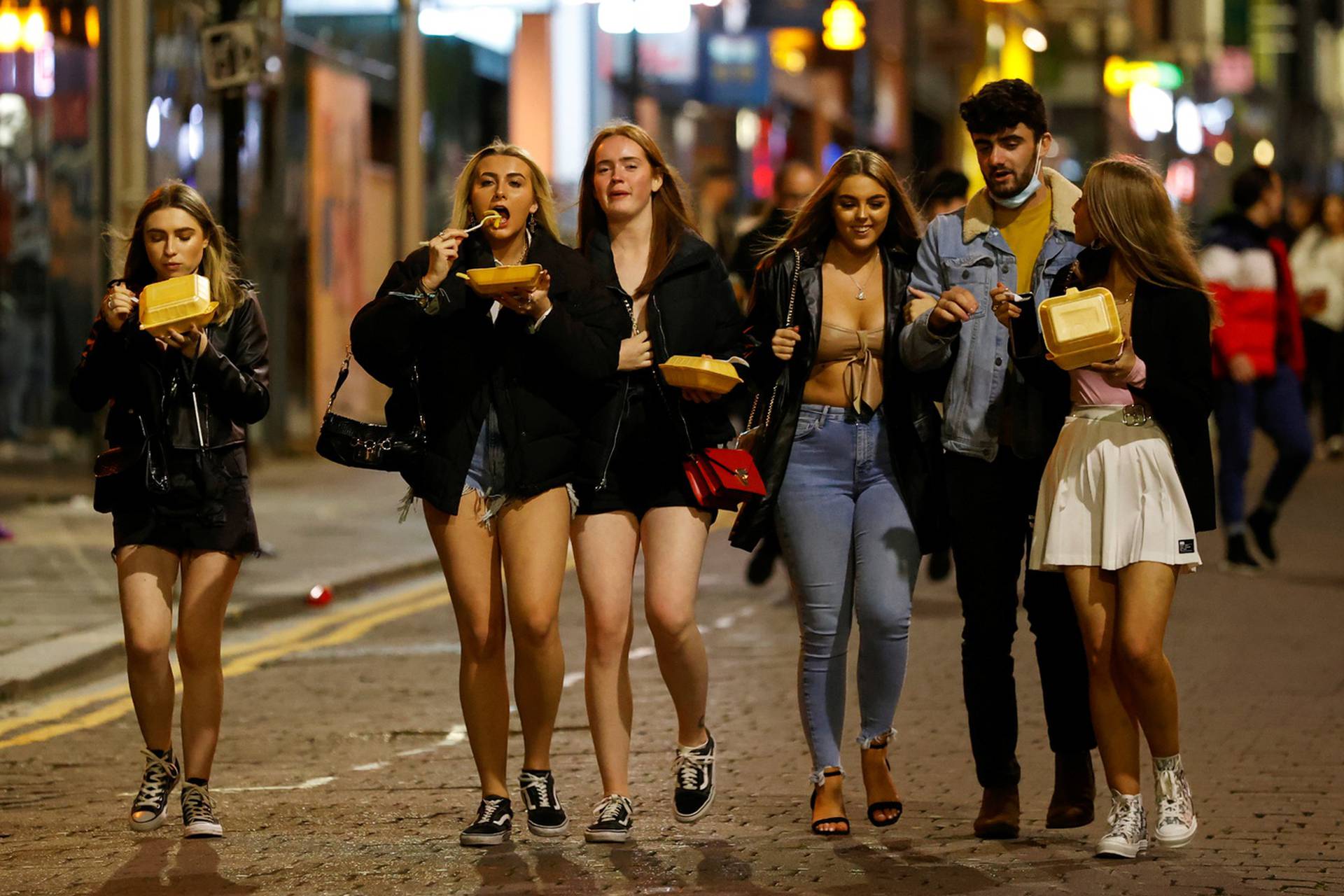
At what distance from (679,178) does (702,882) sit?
6.73ft

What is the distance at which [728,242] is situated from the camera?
13.2 metres

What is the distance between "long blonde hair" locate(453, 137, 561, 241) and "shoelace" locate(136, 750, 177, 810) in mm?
1787

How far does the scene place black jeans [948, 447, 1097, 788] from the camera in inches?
249

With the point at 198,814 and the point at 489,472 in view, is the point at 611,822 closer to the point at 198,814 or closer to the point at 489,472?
the point at 489,472

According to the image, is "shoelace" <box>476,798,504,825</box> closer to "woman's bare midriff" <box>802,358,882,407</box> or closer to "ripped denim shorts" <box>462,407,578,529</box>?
"ripped denim shorts" <box>462,407,578,529</box>

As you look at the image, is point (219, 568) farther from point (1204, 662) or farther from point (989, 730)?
point (1204, 662)

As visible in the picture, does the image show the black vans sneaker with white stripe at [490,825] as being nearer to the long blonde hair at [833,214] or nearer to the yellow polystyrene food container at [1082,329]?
the long blonde hair at [833,214]

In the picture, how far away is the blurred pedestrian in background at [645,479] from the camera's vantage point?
6.29 metres

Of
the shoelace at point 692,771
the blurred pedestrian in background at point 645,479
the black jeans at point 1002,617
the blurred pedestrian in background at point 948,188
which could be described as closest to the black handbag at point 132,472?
the blurred pedestrian in background at point 645,479

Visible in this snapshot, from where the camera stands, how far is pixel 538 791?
631cm

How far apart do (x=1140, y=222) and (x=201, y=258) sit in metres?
2.70

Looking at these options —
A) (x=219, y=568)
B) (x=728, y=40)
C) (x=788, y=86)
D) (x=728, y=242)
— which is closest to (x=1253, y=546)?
(x=728, y=242)

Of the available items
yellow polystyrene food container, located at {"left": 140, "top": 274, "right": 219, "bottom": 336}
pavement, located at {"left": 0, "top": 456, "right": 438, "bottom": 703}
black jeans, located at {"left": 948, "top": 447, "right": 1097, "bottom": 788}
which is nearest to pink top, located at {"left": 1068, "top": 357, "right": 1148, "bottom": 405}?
black jeans, located at {"left": 948, "top": 447, "right": 1097, "bottom": 788}

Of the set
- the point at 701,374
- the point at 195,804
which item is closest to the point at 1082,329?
the point at 701,374
